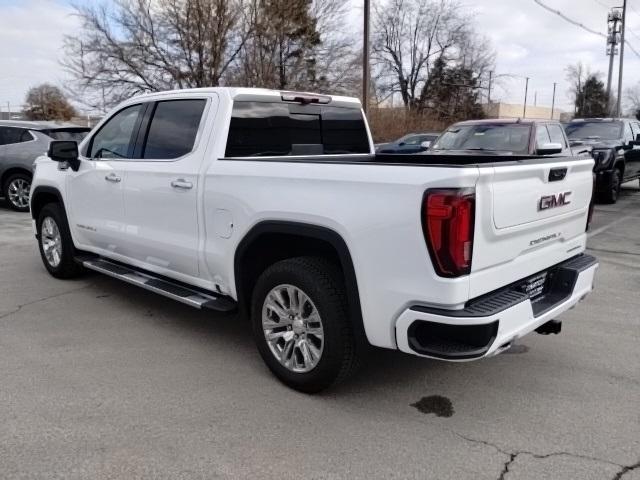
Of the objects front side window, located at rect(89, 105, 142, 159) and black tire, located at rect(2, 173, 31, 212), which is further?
black tire, located at rect(2, 173, 31, 212)

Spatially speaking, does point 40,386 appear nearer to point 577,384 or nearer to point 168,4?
point 577,384

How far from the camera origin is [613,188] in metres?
12.6

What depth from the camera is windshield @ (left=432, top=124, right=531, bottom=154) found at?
9.22m

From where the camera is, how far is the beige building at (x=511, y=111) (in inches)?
2041

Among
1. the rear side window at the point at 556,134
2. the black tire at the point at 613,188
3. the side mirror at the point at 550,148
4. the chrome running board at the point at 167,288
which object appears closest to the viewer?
the chrome running board at the point at 167,288

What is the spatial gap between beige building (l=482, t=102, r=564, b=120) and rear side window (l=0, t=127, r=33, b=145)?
44.4 metres

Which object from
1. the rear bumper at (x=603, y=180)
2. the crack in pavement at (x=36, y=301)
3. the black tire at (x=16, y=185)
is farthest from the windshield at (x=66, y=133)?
the rear bumper at (x=603, y=180)

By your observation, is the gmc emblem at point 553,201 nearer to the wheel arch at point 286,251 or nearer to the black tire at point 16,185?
the wheel arch at point 286,251

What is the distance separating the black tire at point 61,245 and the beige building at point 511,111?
159 ft

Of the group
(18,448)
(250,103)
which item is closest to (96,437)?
(18,448)

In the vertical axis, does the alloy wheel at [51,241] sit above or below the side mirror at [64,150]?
below

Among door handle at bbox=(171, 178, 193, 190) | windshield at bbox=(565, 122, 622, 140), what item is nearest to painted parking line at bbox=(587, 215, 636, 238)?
windshield at bbox=(565, 122, 622, 140)

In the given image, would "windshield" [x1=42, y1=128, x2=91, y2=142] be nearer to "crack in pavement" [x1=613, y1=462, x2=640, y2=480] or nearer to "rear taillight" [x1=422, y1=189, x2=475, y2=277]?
"rear taillight" [x1=422, y1=189, x2=475, y2=277]

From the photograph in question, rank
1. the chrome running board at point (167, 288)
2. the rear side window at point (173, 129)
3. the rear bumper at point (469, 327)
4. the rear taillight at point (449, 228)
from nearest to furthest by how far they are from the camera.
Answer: the rear taillight at point (449, 228) < the rear bumper at point (469, 327) < the chrome running board at point (167, 288) < the rear side window at point (173, 129)
